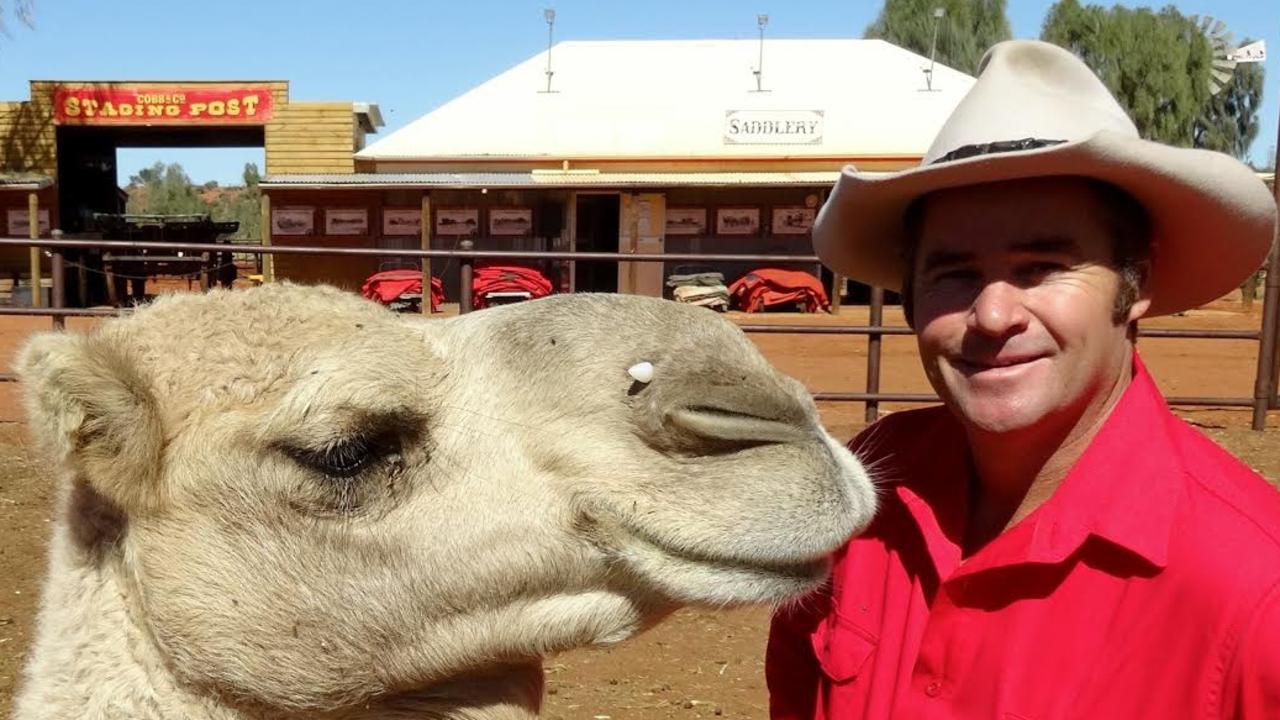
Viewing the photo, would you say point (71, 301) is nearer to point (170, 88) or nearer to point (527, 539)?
point (170, 88)

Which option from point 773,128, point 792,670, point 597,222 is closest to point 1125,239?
point 792,670

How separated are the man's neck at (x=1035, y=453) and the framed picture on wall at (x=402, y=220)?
64.1 ft

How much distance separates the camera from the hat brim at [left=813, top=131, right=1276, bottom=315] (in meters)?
1.76

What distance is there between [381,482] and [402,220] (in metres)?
19.5

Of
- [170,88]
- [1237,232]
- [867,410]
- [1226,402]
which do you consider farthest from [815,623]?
[170,88]

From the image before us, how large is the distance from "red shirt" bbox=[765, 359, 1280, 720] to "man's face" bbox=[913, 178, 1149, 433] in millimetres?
120

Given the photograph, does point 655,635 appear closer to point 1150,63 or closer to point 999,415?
point 999,415

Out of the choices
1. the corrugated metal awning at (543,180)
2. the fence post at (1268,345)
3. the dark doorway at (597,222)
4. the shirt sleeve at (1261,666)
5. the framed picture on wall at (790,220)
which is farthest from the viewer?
the dark doorway at (597,222)

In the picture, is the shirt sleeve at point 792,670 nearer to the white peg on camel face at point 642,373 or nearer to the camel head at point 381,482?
the camel head at point 381,482

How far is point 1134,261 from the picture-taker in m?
1.92

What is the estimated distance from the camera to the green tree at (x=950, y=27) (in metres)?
49.4

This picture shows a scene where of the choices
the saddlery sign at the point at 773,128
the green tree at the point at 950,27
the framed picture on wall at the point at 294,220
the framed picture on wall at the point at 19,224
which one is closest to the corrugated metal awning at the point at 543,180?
the framed picture on wall at the point at 294,220

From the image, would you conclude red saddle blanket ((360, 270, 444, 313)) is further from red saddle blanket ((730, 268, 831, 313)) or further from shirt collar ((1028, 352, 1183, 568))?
shirt collar ((1028, 352, 1183, 568))

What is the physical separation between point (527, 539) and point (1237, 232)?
1.30 metres
